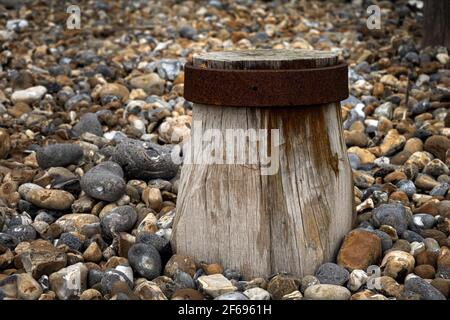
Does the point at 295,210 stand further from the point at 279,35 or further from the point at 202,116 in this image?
the point at 279,35

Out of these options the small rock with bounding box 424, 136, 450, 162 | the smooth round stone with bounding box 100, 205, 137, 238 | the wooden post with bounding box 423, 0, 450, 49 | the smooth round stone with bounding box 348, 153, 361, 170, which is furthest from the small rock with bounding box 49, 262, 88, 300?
the wooden post with bounding box 423, 0, 450, 49

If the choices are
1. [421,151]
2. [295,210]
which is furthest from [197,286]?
[421,151]

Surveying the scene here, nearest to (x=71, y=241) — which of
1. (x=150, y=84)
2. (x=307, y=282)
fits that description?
(x=307, y=282)

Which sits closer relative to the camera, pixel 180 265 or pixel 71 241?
pixel 180 265

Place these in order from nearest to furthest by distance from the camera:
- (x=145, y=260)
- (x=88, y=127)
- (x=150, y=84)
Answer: (x=145, y=260)
(x=88, y=127)
(x=150, y=84)

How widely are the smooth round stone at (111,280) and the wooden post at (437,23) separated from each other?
4489 millimetres

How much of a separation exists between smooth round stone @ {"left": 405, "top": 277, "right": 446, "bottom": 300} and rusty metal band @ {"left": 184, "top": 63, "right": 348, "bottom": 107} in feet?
2.47

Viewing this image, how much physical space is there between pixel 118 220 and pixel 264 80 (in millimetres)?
1056

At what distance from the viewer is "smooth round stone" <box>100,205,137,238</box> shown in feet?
11.0

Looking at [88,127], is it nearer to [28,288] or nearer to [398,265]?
[28,288]

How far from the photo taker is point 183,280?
9.31 feet

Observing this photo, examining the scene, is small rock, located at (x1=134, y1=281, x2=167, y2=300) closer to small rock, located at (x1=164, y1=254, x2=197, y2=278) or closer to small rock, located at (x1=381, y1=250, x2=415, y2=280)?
small rock, located at (x1=164, y1=254, x2=197, y2=278)

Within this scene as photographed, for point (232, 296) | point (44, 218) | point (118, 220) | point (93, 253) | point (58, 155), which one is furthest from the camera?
point (58, 155)

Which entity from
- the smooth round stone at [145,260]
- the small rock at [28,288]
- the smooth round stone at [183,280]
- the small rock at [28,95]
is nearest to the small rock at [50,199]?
the smooth round stone at [145,260]
